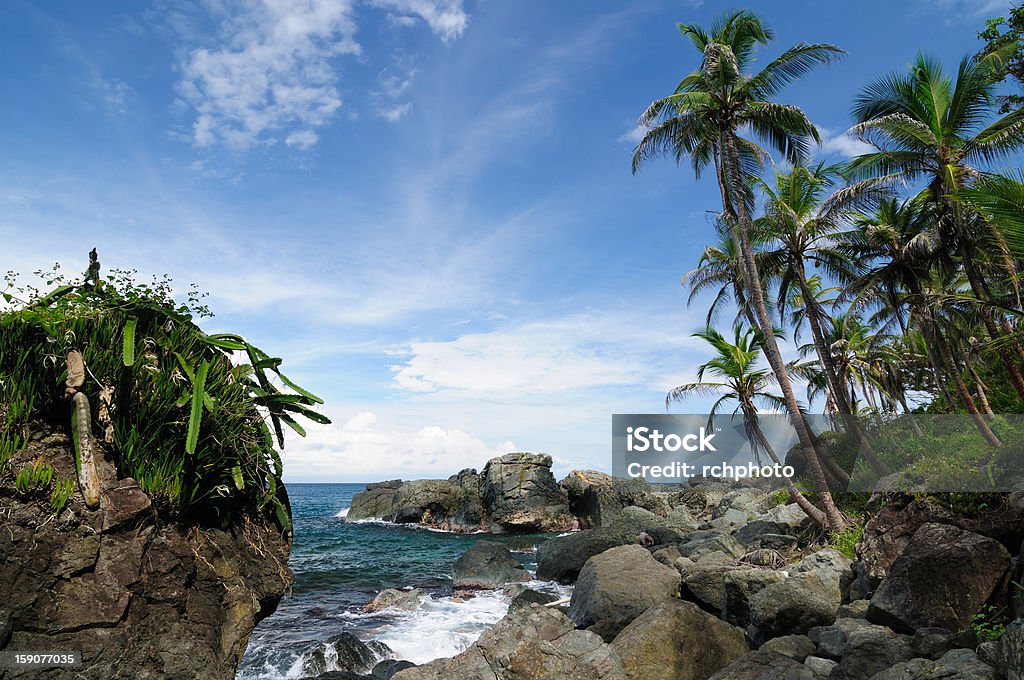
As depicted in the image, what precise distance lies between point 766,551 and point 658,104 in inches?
Answer: 605

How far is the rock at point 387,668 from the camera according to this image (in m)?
Answer: 11.6

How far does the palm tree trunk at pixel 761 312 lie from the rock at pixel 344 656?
47.7 ft

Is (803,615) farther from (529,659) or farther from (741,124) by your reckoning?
(741,124)

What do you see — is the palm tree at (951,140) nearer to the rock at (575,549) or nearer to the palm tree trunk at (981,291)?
the palm tree trunk at (981,291)

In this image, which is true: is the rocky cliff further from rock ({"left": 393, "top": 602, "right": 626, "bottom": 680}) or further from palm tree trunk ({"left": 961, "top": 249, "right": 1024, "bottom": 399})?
palm tree trunk ({"left": 961, "top": 249, "right": 1024, "bottom": 399})

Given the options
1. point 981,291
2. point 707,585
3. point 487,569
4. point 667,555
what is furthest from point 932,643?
point 487,569

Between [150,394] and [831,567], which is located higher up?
[150,394]

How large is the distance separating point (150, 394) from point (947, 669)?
8.34 metres

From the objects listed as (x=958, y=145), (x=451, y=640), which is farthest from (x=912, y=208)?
(x=451, y=640)

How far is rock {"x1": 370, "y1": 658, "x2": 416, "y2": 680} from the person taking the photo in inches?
457

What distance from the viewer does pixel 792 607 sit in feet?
34.1

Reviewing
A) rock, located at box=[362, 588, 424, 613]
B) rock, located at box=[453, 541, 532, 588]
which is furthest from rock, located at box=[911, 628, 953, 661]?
rock, located at box=[453, 541, 532, 588]

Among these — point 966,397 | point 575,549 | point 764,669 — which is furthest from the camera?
point 575,549

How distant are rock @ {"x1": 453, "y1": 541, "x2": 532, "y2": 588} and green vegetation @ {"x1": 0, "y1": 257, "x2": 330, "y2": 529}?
16848 millimetres
